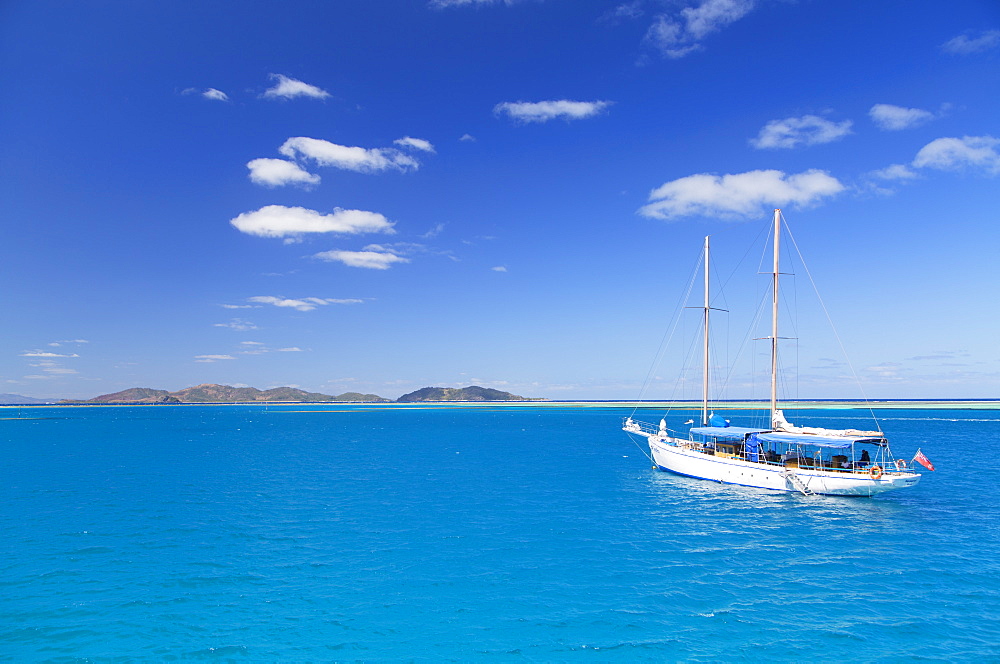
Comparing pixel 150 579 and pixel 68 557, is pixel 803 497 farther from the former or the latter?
pixel 68 557

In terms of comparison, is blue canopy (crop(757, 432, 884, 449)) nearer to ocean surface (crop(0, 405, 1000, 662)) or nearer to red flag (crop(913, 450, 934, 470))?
red flag (crop(913, 450, 934, 470))

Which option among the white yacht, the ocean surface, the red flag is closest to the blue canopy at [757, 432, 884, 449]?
the white yacht

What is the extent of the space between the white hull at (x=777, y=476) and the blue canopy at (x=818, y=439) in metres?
2.08

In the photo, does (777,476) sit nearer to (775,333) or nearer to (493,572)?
(775,333)

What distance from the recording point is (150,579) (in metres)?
22.8

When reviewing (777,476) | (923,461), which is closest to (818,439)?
(777,476)

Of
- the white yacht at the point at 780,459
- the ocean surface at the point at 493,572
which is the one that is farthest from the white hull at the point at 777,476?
the ocean surface at the point at 493,572

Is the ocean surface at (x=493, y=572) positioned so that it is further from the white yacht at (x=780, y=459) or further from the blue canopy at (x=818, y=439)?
the blue canopy at (x=818, y=439)

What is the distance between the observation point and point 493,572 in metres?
23.5

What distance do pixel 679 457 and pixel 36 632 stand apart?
149ft

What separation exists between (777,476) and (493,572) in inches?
1112

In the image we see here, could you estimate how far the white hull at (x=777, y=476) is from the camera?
37469 mm

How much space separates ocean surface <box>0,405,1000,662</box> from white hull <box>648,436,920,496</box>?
1020 millimetres

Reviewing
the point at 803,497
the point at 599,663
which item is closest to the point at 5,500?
the point at 599,663
